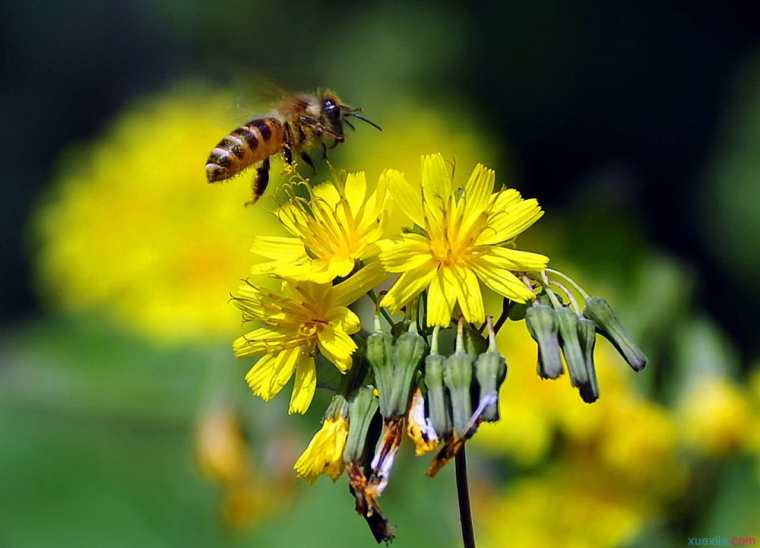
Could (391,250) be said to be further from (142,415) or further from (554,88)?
(554,88)

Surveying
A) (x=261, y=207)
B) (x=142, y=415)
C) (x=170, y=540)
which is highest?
(x=261, y=207)

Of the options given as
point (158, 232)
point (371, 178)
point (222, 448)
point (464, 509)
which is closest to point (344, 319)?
point (464, 509)

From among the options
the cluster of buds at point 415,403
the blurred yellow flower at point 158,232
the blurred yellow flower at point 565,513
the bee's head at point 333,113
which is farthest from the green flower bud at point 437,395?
the blurred yellow flower at point 158,232

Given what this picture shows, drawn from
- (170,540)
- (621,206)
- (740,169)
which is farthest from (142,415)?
(740,169)

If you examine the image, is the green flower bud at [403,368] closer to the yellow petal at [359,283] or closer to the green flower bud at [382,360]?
the green flower bud at [382,360]

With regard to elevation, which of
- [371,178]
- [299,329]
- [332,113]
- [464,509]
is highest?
[371,178]

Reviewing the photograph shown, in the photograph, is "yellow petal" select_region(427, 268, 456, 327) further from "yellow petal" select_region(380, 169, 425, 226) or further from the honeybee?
the honeybee

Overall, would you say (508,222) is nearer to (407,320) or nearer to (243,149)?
(407,320)
